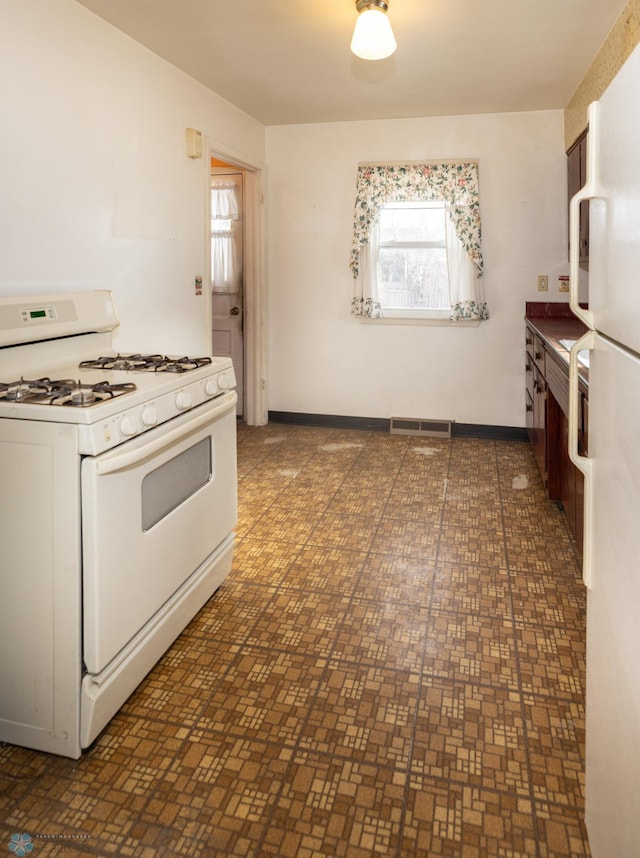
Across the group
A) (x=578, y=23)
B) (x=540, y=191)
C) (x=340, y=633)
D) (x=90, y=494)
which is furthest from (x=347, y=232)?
(x=90, y=494)

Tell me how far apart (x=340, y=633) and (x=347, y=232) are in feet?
12.2

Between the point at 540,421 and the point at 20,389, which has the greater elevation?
the point at 20,389

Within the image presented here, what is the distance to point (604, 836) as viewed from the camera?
119 cm

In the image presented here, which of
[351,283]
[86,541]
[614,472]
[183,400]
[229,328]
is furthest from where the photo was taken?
[229,328]

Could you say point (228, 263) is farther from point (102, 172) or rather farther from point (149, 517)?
point (149, 517)

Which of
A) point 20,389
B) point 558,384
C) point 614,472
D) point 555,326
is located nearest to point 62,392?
point 20,389

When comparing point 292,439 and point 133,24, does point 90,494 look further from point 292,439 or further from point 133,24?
point 292,439

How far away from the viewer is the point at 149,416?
1.85 meters

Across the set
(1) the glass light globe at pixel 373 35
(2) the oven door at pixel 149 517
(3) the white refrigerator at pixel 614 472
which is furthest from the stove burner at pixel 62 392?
(1) the glass light globe at pixel 373 35

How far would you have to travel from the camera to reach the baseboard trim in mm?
5176

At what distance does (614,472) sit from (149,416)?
4.09 ft

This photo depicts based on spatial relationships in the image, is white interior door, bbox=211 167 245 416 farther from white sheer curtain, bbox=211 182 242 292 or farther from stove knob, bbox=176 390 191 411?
stove knob, bbox=176 390 191 411

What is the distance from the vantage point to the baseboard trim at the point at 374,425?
5176 millimetres

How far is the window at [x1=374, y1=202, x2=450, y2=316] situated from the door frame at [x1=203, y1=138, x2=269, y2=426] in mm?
974
